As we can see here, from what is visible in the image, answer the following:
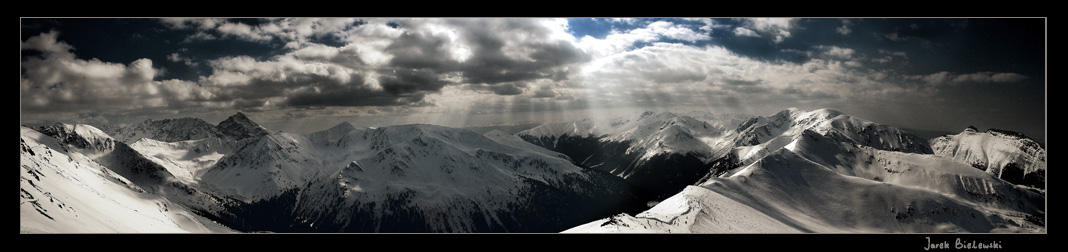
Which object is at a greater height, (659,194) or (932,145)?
(932,145)

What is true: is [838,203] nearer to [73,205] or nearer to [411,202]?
[73,205]

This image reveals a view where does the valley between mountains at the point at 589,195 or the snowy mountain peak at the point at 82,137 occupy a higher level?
the snowy mountain peak at the point at 82,137

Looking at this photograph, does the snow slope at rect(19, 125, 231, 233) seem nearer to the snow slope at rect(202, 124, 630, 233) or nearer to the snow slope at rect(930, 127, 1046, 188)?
the snow slope at rect(202, 124, 630, 233)

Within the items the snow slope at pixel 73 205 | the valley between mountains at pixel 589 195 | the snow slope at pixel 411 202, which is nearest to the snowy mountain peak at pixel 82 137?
the valley between mountains at pixel 589 195

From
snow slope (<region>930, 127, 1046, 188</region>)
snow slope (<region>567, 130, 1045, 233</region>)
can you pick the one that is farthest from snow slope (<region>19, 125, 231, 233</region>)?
snow slope (<region>930, 127, 1046, 188</region>)

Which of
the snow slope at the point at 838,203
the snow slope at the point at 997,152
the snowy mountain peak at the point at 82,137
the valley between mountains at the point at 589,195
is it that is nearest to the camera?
the valley between mountains at the point at 589,195

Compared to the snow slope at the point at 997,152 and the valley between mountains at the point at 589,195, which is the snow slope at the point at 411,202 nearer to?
the valley between mountains at the point at 589,195
